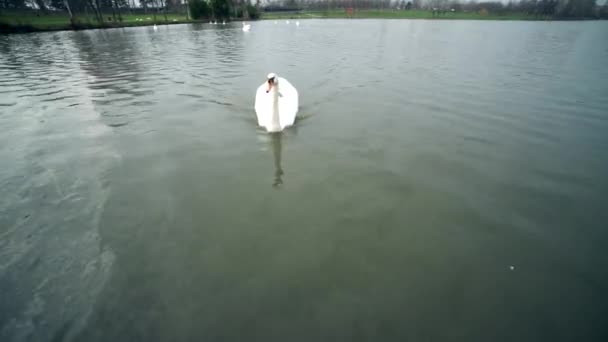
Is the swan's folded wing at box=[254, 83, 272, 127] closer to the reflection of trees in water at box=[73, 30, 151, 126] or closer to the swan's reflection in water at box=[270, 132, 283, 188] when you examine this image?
the swan's reflection in water at box=[270, 132, 283, 188]

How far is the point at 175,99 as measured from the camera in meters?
10.9

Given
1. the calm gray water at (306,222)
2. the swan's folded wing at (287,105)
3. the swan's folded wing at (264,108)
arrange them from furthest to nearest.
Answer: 1. the swan's folded wing at (287,105)
2. the swan's folded wing at (264,108)
3. the calm gray water at (306,222)

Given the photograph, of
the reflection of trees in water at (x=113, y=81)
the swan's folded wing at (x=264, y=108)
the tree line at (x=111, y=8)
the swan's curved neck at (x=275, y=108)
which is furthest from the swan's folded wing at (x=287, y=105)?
the tree line at (x=111, y=8)

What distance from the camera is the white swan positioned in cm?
736

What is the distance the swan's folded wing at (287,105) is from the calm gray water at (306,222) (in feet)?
2.12

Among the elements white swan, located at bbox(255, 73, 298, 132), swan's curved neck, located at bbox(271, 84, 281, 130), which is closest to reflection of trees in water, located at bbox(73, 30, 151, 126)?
white swan, located at bbox(255, 73, 298, 132)

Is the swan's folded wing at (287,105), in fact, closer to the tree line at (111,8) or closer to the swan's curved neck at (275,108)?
the swan's curved neck at (275,108)

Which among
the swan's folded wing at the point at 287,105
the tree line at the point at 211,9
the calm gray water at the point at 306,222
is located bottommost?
the calm gray water at the point at 306,222

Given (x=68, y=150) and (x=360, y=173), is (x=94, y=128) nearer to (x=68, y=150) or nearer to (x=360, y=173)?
(x=68, y=150)

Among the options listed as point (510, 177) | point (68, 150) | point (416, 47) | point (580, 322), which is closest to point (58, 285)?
point (68, 150)

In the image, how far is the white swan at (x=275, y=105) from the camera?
24.1 feet

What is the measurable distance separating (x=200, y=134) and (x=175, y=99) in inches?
160

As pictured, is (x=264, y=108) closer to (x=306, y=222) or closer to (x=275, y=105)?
(x=275, y=105)

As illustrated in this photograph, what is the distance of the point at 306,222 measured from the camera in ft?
14.9
